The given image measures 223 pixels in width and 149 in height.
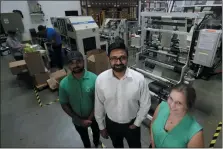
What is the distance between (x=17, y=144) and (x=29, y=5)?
6355 mm

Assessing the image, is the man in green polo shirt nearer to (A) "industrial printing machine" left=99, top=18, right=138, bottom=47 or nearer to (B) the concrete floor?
(B) the concrete floor

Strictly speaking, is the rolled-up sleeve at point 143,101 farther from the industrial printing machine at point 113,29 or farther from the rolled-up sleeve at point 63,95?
the industrial printing machine at point 113,29

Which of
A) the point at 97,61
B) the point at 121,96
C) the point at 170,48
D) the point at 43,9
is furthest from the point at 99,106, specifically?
the point at 43,9

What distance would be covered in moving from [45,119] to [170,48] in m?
2.73

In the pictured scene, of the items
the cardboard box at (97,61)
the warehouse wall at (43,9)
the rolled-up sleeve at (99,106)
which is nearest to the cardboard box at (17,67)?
the cardboard box at (97,61)

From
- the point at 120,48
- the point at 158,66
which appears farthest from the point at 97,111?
the point at 158,66

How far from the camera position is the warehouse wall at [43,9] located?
19.7 ft

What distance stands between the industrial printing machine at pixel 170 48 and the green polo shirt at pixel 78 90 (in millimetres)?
1283

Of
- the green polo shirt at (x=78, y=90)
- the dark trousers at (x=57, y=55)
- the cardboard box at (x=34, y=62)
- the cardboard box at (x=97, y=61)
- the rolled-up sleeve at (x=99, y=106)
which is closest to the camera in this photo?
the rolled-up sleeve at (x=99, y=106)

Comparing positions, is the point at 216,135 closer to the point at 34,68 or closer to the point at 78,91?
the point at 78,91

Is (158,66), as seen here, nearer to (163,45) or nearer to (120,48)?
(163,45)

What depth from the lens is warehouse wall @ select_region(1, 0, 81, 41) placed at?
600 cm

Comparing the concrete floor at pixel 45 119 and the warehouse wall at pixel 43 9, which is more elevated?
the warehouse wall at pixel 43 9

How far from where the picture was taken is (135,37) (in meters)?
5.10
